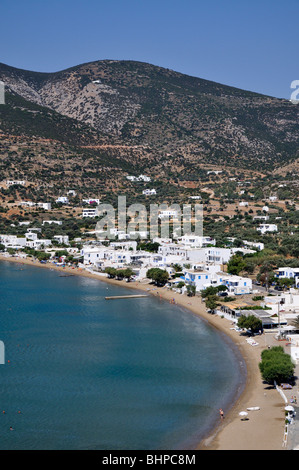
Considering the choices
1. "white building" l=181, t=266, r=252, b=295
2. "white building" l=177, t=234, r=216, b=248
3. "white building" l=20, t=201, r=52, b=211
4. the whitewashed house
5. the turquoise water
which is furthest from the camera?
"white building" l=20, t=201, r=52, b=211

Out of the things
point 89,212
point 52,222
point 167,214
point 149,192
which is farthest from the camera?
point 149,192

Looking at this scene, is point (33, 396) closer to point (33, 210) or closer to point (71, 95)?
point (33, 210)

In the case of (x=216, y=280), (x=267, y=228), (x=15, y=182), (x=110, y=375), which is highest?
(x=15, y=182)

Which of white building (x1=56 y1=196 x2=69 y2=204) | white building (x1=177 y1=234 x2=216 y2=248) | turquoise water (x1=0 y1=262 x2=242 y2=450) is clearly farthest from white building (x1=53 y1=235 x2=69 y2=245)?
turquoise water (x1=0 y1=262 x2=242 y2=450)

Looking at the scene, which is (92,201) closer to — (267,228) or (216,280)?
(267,228)

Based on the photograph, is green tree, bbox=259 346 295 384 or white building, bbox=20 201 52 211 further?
white building, bbox=20 201 52 211

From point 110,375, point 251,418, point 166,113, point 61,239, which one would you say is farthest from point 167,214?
point 251,418

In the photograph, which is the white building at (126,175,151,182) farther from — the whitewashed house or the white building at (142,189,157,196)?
the whitewashed house
